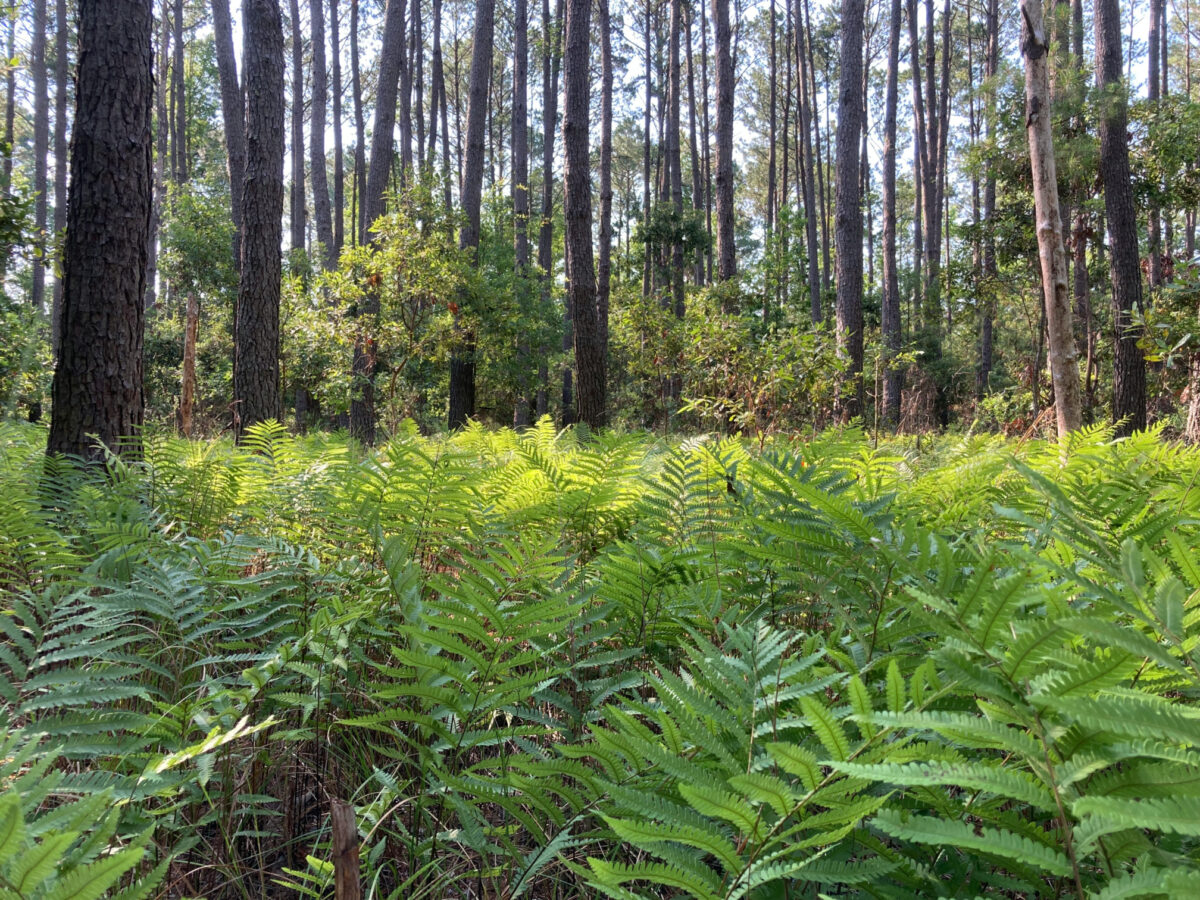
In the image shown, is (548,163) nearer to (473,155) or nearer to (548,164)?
(548,164)

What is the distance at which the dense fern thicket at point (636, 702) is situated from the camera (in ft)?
2.09

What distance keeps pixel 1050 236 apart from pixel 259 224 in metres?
6.37

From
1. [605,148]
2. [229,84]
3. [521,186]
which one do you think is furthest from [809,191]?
[229,84]

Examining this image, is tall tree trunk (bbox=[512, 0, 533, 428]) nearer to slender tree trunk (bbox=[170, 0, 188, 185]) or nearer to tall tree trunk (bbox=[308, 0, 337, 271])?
tall tree trunk (bbox=[308, 0, 337, 271])

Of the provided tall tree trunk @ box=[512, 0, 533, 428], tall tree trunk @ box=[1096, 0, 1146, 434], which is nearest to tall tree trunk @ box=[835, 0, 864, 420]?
tall tree trunk @ box=[1096, 0, 1146, 434]

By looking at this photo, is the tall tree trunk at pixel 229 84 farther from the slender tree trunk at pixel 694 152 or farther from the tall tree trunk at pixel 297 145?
the tall tree trunk at pixel 297 145

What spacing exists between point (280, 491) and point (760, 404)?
5099 mm

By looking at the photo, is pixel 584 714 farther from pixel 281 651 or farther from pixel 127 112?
pixel 127 112

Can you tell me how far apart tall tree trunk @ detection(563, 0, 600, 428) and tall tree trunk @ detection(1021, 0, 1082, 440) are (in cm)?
390

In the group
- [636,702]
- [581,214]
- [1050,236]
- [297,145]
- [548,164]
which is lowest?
[636,702]

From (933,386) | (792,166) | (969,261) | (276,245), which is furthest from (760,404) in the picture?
(792,166)

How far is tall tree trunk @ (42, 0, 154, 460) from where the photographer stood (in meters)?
3.62

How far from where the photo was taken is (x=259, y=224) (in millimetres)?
6320

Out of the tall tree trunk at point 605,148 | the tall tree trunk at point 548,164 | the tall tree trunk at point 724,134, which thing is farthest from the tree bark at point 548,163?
the tall tree trunk at point 724,134
